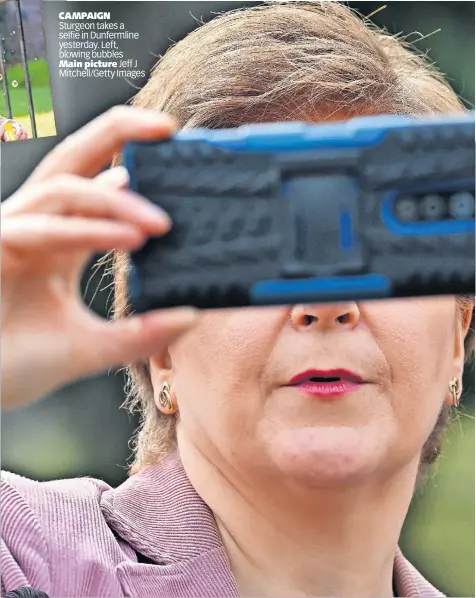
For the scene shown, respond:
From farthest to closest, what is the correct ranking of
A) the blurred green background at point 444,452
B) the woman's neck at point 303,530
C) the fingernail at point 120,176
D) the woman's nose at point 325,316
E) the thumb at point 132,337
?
1. the blurred green background at point 444,452
2. the woman's neck at point 303,530
3. the woman's nose at point 325,316
4. the fingernail at point 120,176
5. the thumb at point 132,337

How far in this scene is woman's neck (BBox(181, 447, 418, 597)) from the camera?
0.96m

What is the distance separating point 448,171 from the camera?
0.55 m

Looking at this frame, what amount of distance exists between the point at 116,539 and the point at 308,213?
1.83 ft

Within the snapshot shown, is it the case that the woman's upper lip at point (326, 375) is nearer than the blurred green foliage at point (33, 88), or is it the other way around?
the woman's upper lip at point (326, 375)

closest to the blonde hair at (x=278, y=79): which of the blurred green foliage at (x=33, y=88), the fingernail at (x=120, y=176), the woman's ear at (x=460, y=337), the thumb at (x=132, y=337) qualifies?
the woman's ear at (x=460, y=337)

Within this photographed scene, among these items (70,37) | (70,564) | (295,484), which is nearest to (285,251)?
(295,484)

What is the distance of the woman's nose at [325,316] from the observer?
86 cm

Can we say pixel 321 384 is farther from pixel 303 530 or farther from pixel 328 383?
pixel 303 530

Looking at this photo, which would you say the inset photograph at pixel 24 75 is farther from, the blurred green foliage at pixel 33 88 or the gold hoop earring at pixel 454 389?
the gold hoop earring at pixel 454 389

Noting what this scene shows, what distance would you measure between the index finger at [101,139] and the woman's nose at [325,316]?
1.13ft

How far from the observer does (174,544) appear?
97 cm

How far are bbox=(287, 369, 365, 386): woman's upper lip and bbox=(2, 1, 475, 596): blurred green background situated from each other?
0.85 ft

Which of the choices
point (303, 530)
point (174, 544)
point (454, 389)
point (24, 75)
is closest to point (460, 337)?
point (454, 389)

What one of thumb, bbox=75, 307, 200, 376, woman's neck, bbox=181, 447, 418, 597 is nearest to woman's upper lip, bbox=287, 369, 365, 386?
woman's neck, bbox=181, 447, 418, 597
